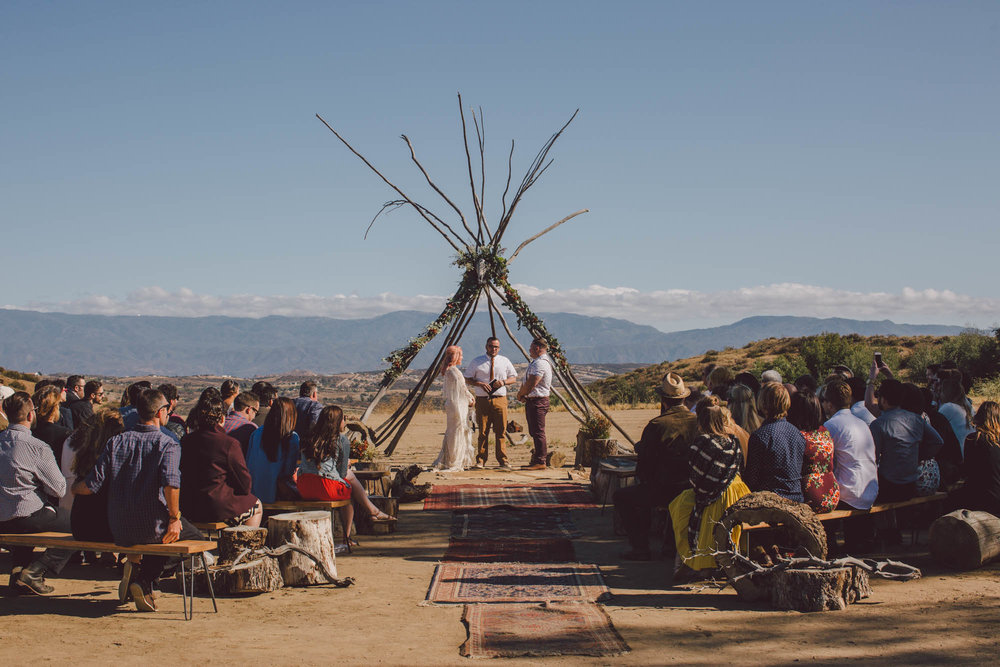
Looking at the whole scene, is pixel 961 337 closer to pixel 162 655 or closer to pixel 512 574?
pixel 512 574

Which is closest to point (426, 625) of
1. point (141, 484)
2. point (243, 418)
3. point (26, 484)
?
point (141, 484)

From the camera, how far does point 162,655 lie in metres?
5.09

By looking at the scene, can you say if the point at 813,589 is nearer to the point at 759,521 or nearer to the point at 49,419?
the point at 759,521

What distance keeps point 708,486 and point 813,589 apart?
100cm

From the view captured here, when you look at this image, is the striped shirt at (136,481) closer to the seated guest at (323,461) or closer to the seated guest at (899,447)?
the seated guest at (323,461)

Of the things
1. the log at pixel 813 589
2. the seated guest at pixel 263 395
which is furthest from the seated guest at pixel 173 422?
Answer: the log at pixel 813 589

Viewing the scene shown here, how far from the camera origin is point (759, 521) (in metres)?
6.37

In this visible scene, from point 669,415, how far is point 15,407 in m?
5.09

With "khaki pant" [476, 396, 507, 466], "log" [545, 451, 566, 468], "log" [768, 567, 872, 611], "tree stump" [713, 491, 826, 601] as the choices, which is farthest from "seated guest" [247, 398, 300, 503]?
"log" [545, 451, 566, 468]

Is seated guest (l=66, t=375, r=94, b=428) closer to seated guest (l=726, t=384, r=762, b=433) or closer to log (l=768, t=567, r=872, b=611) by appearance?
seated guest (l=726, t=384, r=762, b=433)

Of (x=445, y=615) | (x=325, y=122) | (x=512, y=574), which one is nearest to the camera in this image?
(x=445, y=615)

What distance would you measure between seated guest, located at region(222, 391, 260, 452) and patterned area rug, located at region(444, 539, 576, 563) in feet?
7.08

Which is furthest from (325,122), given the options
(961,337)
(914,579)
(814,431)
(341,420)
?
(961,337)

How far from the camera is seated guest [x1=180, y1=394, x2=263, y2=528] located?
22.4 ft
